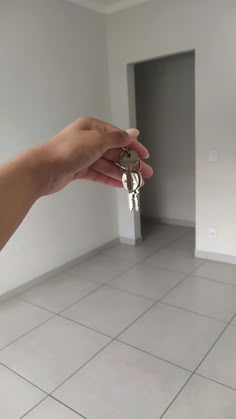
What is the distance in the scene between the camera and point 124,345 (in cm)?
209

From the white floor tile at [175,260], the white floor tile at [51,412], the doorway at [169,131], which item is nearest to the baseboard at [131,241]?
the white floor tile at [175,260]

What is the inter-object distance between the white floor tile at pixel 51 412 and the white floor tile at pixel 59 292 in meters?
0.92

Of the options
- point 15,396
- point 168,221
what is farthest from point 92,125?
point 168,221

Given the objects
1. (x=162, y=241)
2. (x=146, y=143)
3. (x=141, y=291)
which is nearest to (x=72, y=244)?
(x=141, y=291)

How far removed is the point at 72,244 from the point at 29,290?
0.68m

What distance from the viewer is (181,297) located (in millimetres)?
2643

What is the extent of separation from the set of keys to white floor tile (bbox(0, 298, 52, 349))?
1.92 meters

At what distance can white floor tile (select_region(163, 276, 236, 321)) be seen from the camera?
241cm

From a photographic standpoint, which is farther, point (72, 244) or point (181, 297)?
point (72, 244)

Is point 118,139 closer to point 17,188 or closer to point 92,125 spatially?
point 92,125

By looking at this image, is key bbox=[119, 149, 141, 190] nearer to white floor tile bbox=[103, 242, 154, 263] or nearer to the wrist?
the wrist

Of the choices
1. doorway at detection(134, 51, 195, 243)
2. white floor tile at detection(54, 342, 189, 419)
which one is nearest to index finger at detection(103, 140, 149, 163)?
white floor tile at detection(54, 342, 189, 419)

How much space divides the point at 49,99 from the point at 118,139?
8.17 ft

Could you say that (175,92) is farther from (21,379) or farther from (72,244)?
(21,379)
